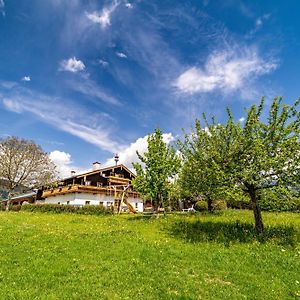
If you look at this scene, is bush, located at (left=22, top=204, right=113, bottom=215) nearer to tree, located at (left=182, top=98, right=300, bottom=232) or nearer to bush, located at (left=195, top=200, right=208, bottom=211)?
bush, located at (left=195, top=200, right=208, bottom=211)

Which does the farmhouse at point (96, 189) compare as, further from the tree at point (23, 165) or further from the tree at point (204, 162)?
the tree at point (204, 162)

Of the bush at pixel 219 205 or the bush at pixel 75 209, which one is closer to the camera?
the bush at pixel 75 209

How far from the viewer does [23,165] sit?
177 ft

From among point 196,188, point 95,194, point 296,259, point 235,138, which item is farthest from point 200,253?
point 95,194

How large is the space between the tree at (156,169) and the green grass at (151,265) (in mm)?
13019

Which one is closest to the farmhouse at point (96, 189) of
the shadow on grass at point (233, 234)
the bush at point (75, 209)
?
the bush at point (75, 209)

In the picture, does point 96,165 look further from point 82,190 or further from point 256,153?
point 256,153

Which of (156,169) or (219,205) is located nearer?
(156,169)

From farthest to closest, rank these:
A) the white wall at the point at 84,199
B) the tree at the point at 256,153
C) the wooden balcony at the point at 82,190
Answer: the white wall at the point at 84,199, the wooden balcony at the point at 82,190, the tree at the point at 256,153

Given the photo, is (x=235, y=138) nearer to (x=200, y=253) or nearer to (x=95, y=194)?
(x=200, y=253)

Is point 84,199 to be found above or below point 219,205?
above

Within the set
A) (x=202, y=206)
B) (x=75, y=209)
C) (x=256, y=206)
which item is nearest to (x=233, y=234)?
(x=256, y=206)

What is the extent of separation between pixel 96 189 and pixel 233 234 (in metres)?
39.1

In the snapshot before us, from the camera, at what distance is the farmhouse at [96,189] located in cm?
5170
